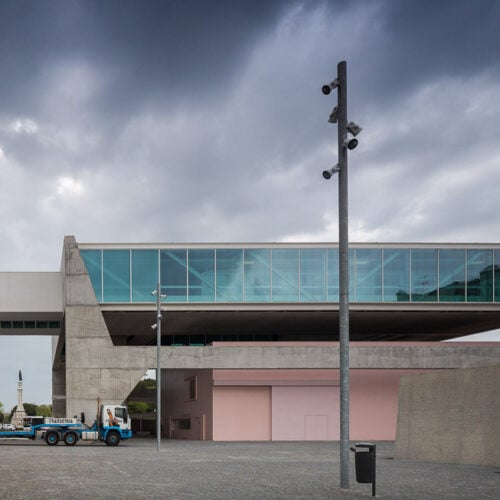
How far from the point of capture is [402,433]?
102 ft

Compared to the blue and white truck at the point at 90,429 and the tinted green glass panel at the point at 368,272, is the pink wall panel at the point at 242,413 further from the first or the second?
the tinted green glass panel at the point at 368,272

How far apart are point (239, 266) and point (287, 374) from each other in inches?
317

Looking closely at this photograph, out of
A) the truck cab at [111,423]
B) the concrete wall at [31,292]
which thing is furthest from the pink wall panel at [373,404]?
the concrete wall at [31,292]

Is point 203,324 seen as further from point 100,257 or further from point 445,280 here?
point 445,280

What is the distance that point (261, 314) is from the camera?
57.1 metres

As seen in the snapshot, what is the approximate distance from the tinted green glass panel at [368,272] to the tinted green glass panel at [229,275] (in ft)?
26.0

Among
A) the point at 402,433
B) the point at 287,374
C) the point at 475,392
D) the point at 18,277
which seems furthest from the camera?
the point at 18,277

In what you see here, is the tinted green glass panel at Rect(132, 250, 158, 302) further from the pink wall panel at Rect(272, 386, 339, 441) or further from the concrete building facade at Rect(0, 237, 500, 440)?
the pink wall panel at Rect(272, 386, 339, 441)

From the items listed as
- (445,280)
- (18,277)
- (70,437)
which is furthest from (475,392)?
(18,277)

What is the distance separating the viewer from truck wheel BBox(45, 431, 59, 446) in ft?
Answer: 150

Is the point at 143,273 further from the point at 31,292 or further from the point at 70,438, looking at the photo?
the point at 70,438

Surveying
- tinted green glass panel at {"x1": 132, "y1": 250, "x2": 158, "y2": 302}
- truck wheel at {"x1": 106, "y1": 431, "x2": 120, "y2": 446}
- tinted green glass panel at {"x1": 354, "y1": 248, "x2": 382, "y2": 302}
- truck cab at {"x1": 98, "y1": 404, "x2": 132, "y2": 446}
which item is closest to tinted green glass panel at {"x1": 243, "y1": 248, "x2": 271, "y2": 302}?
tinted green glass panel at {"x1": 354, "y1": 248, "x2": 382, "y2": 302}

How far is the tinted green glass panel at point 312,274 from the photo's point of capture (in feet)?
181

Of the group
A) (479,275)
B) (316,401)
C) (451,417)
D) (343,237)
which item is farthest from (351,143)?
(479,275)
